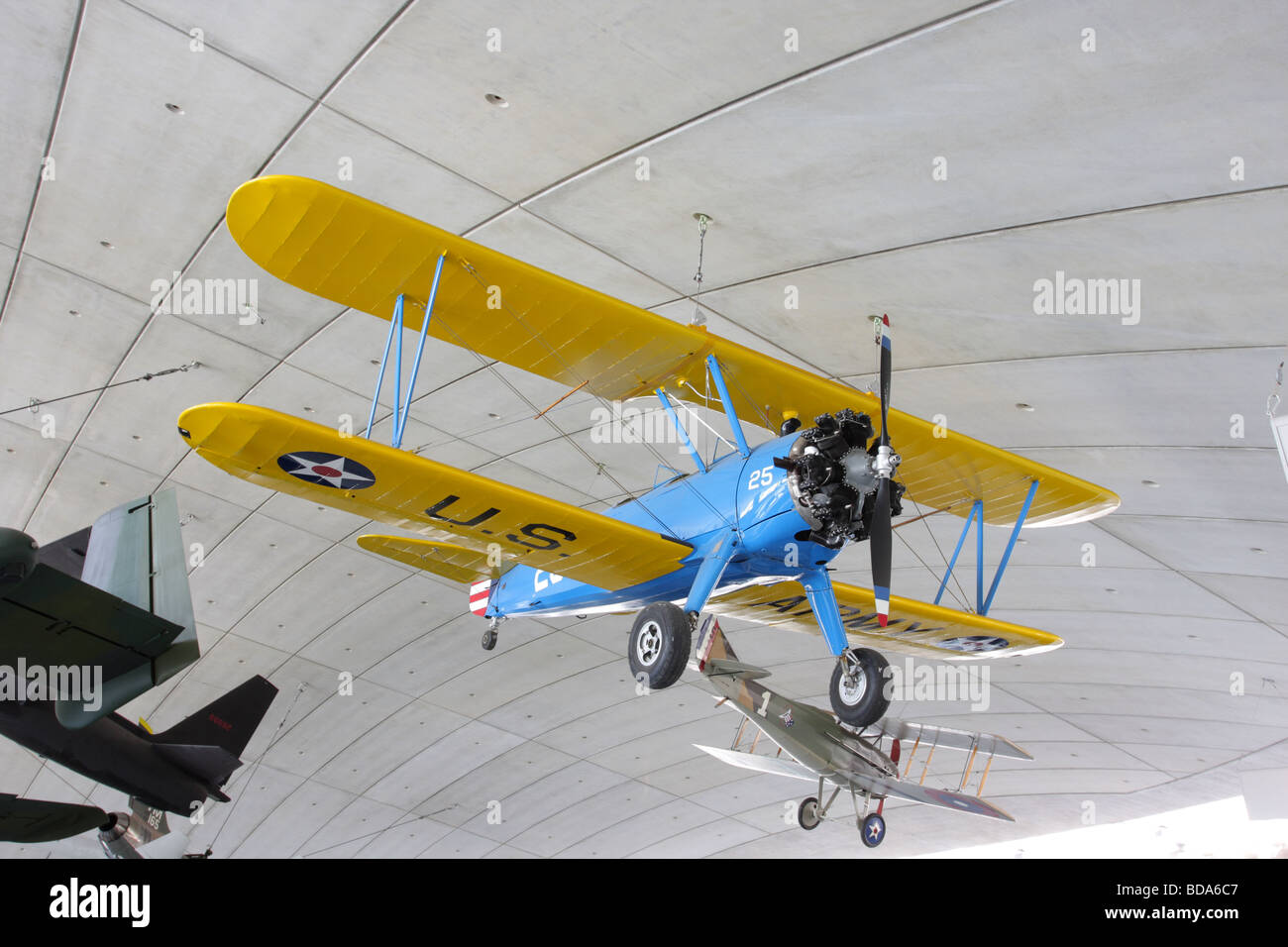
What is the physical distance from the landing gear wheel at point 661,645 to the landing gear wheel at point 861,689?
3.42ft

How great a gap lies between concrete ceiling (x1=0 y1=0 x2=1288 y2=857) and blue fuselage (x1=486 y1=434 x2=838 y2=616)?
102 inches

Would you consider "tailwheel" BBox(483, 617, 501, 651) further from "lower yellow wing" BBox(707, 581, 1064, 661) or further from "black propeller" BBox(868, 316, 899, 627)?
"black propeller" BBox(868, 316, 899, 627)

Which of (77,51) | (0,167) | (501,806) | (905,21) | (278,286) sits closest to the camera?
(905,21)

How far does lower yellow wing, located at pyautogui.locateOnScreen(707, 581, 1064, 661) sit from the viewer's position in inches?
375

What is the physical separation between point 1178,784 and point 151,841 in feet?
66.7

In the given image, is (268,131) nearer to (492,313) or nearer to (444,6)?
(444,6)

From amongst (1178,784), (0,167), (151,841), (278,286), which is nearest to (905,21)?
(278,286)

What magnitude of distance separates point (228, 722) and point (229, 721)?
3 centimetres

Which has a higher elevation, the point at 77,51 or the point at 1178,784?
the point at 77,51

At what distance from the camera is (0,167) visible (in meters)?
10.8

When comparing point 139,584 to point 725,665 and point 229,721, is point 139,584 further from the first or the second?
point 725,665

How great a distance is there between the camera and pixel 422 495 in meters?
7.85

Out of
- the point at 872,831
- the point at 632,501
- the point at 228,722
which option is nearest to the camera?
the point at 632,501

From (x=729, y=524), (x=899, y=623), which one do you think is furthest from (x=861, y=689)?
(x=899, y=623)
